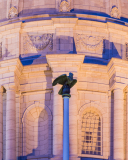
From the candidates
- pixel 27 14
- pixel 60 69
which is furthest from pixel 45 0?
pixel 60 69

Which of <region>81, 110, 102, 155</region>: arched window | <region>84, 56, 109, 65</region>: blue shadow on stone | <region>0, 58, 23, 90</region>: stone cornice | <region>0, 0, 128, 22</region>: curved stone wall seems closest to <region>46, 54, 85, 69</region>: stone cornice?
<region>84, 56, 109, 65</region>: blue shadow on stone

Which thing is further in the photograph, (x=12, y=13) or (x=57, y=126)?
(x=12, y=13)

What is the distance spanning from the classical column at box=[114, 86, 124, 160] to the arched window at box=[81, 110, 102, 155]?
203 cm

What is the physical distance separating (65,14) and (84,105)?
26.3ft

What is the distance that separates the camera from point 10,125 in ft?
145

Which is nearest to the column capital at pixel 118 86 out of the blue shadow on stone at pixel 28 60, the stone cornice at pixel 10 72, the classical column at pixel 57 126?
the classical column at pixel 57 126

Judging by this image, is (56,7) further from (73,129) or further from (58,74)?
(73,129)

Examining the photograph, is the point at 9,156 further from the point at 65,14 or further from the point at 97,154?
the point at 65,14

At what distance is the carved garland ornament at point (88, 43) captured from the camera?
4731cm

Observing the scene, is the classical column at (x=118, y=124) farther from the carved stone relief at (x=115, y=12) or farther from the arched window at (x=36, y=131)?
the carved stone relief at (x=115, y=12)

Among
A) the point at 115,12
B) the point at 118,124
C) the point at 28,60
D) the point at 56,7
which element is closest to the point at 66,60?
the point at 28,60

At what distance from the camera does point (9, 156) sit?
1713 inches

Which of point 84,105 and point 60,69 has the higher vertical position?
point 60,69

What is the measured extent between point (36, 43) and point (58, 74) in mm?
4663
